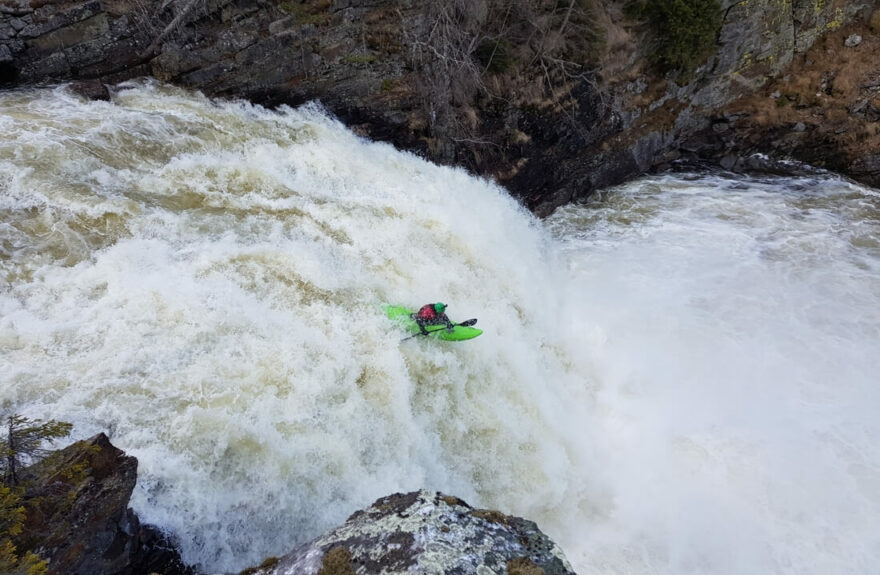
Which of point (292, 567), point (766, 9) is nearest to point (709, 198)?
point (766, 9)

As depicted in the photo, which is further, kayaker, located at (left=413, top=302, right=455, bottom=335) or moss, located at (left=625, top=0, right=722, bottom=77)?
moss, located at (left=625, top=0, right=722, bottom=77)

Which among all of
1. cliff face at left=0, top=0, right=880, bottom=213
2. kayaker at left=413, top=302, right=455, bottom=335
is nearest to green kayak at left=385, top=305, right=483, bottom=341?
kayaker at left=413, top=302, right=455, bottom=335

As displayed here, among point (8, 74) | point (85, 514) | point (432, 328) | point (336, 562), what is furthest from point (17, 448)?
point (8, 74)

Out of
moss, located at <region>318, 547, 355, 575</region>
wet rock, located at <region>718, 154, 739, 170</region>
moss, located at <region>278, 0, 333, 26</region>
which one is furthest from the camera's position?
wet rock, located at <region>718, 154, 739, 170</region>

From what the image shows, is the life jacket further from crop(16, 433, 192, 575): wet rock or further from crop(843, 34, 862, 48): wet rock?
crop(843, 34, 862, 48): wet rock

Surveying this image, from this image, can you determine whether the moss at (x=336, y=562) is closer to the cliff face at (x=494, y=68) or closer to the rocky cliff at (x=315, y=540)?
the rocky cliff at (x=315, y=540)

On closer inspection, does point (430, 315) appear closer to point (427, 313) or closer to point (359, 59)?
point (427, 313)

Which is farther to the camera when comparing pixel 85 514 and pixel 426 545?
pixel 85 514
